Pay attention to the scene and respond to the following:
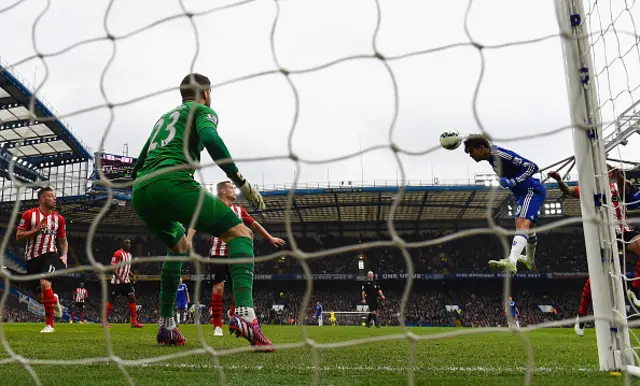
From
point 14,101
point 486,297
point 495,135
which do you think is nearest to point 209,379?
point 495,135

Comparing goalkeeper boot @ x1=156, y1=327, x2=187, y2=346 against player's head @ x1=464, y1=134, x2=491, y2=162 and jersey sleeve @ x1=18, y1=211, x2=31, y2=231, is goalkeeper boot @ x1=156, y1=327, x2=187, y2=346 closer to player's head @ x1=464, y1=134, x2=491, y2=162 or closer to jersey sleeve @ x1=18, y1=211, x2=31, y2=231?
jersey sleeve @ x1=18, y1=211, x2=31, y2=231

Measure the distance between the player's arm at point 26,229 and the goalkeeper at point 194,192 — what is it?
3066 millimetres

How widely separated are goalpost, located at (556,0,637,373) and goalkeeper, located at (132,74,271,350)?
6.21 ft

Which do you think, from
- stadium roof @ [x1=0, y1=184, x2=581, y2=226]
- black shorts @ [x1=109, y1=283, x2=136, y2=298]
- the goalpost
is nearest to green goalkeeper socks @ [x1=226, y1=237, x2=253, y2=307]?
the goalpost

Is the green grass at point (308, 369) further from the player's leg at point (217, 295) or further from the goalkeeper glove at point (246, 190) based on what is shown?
the player's leg at point (217, 295)

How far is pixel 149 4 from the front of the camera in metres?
2.98

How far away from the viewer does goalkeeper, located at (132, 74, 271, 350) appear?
2830mm

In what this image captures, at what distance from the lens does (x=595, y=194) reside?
9.55 feet

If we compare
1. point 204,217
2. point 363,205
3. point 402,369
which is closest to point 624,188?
point 402,369

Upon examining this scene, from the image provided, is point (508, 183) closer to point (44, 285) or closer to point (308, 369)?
point (308, 369)

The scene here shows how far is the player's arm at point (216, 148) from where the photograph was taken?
2797mm

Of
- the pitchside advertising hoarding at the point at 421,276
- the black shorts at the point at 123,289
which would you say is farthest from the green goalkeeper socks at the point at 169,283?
the pitchside advertising hoarding at the point at 421,276

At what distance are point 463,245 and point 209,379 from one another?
29.5 m

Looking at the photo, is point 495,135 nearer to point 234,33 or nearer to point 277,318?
point 234,33
